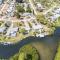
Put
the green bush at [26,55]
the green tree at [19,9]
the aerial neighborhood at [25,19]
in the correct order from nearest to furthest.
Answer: the green bush at [26,55] → the aerial neighborhood at [25,19] → the green tree at [19,9]

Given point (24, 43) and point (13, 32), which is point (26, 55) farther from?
point (13, 32)

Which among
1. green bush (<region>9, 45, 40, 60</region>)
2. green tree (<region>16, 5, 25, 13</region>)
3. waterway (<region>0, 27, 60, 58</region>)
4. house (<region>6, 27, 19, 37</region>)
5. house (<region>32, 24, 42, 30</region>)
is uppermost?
green tree (<region>16, 5, 25, 13</region>)

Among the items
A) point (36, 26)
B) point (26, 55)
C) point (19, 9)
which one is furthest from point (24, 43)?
point (19, 9)

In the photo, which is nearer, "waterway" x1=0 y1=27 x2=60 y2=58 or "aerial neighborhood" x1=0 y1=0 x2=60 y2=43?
"waterway" x1=0 y1=27 x2=60 y2=58

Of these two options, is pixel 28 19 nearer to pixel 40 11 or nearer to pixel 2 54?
pixel 40 11

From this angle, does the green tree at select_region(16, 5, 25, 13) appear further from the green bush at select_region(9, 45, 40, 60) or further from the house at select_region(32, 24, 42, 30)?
the green bush at select_region(9, 45, 40, 60)

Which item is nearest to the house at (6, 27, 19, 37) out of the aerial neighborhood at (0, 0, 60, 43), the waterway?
the aerial neighborhood at (0, 0, 60, 43)

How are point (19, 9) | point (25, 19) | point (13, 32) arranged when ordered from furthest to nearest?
point (19, 9) < point (25, 19) < point (13, 32)

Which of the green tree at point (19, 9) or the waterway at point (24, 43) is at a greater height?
the green tree at point (19, 9)

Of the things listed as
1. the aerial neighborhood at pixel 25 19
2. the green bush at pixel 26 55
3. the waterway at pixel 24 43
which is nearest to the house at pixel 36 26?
the aerial neighborhood at pixel 25 19

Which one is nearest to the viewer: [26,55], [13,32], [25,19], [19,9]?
[26,55]

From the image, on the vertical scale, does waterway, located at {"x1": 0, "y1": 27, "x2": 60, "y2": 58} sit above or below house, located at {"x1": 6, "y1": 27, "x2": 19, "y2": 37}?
below

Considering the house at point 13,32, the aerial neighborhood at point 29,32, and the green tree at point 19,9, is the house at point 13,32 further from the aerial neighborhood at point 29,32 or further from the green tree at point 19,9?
the green tree at point 19,9
